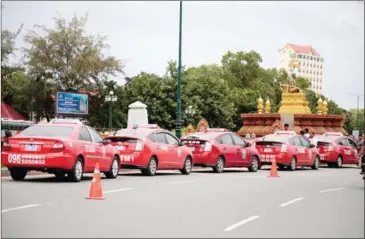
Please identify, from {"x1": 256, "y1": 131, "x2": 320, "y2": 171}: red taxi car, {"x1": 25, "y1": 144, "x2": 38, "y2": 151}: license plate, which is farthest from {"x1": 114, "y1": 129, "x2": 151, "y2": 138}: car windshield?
{"x1": 256, "y1": 131, "x2": 320, "y2": 171}: red taxi car

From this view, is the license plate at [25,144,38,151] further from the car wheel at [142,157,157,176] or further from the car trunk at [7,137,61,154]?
the car wheel at [142,157,157,176]

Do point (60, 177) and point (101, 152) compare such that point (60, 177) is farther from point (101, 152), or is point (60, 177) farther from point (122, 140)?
point (122, 140)

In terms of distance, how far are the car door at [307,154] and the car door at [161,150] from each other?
800cm

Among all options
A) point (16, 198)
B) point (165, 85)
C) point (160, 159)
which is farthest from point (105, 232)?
point (165, 85)

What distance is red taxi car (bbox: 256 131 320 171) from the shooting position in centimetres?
2719

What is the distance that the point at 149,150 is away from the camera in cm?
2091

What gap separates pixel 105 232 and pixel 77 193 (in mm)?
5275

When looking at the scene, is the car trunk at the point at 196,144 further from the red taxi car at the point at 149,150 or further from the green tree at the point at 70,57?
the green tree at the point at 70,57

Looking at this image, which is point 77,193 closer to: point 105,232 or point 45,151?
point 45,151

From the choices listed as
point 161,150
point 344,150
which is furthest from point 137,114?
point 161,150

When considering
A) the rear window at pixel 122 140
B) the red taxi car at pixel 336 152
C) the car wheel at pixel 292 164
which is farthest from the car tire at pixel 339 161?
the rear window at pixel 122 140

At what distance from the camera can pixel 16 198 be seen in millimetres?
12961

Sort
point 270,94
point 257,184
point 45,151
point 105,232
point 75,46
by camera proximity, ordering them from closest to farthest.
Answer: point 105,232, point 45,151, point 257,184, point 75,46, point 270,94

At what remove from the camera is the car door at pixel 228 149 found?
968 inches
